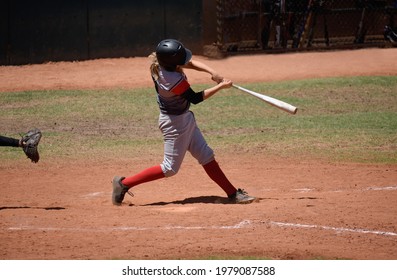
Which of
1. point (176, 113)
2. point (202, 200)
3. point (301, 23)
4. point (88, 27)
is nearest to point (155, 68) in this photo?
point (176, 113)

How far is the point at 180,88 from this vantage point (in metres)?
8.28

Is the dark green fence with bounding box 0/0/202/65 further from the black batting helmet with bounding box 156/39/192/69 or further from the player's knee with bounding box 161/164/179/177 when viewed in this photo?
the black batting helmet with bounding box 156/39/192/69

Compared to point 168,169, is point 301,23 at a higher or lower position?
lower

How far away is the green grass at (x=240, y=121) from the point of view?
42.4 ft

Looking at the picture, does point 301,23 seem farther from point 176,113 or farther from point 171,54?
point 171,54

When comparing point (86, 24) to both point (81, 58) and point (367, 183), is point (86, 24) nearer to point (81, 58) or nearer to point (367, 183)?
point (81, 58)

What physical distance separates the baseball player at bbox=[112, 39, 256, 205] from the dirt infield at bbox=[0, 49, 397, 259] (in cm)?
27

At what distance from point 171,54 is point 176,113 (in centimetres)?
72

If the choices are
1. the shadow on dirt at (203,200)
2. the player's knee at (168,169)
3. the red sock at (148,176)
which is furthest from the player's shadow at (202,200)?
the player's knee at (168,169)

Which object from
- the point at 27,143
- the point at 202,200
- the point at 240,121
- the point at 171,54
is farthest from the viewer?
the point at 240,121

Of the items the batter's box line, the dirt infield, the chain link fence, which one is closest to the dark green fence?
the chain link fence

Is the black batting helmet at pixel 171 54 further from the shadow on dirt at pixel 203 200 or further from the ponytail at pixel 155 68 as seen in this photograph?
the shadow on dirt at pixel 203 200

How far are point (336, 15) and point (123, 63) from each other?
650 centimetres
